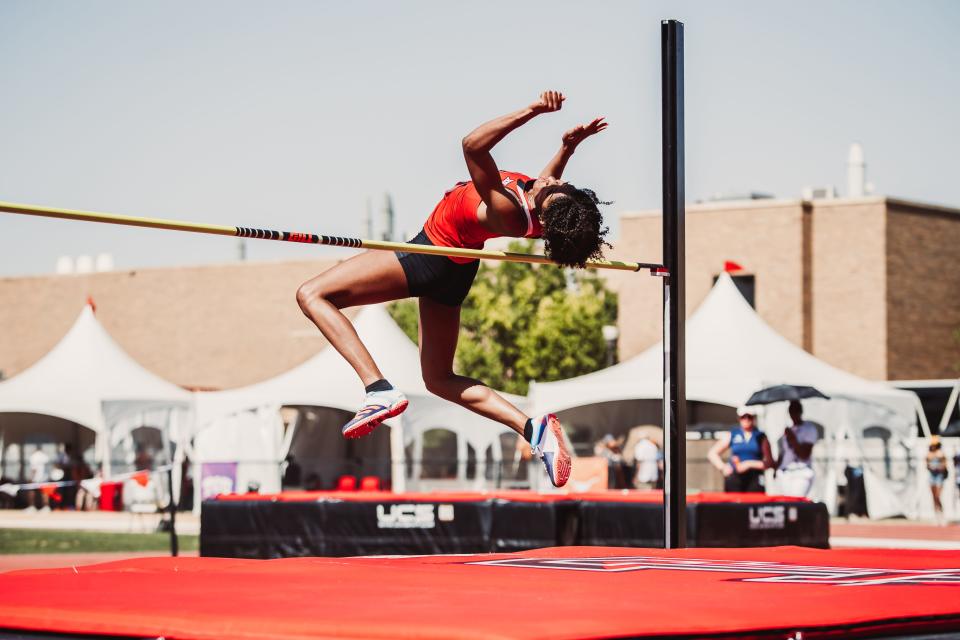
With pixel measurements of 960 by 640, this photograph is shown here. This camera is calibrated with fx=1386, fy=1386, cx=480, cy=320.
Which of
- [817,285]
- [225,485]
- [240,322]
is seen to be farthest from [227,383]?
[225,485]

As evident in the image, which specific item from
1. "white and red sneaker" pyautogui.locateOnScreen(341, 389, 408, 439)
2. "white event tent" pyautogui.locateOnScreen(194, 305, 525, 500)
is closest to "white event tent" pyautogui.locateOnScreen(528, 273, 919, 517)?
"white event tent" pyautogui.locateOnScreen(194, 305, 525, 500)

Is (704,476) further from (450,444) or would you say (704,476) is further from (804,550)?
(804,550)

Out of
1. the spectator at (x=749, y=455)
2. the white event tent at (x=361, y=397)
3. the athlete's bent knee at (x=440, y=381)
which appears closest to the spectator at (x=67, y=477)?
the white event tent at (x=361, y=397)

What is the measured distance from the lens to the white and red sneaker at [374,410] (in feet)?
16.3

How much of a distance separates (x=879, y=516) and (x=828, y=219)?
40.7 ft

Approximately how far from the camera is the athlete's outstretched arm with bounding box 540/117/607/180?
18.1 ft

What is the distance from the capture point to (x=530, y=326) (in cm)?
3509

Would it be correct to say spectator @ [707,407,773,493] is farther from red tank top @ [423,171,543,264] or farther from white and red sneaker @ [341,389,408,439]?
white and red sneaker @ [341,389,408,439]

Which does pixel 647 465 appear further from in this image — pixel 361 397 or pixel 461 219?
pixel 461 219

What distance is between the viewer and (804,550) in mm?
5484

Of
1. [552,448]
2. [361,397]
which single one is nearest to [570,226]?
[552,448]

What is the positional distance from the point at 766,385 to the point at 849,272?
43.7 ft

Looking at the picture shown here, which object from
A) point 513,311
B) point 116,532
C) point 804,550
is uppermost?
point 513,311

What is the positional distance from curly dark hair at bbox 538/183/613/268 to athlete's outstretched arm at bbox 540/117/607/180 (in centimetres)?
40
